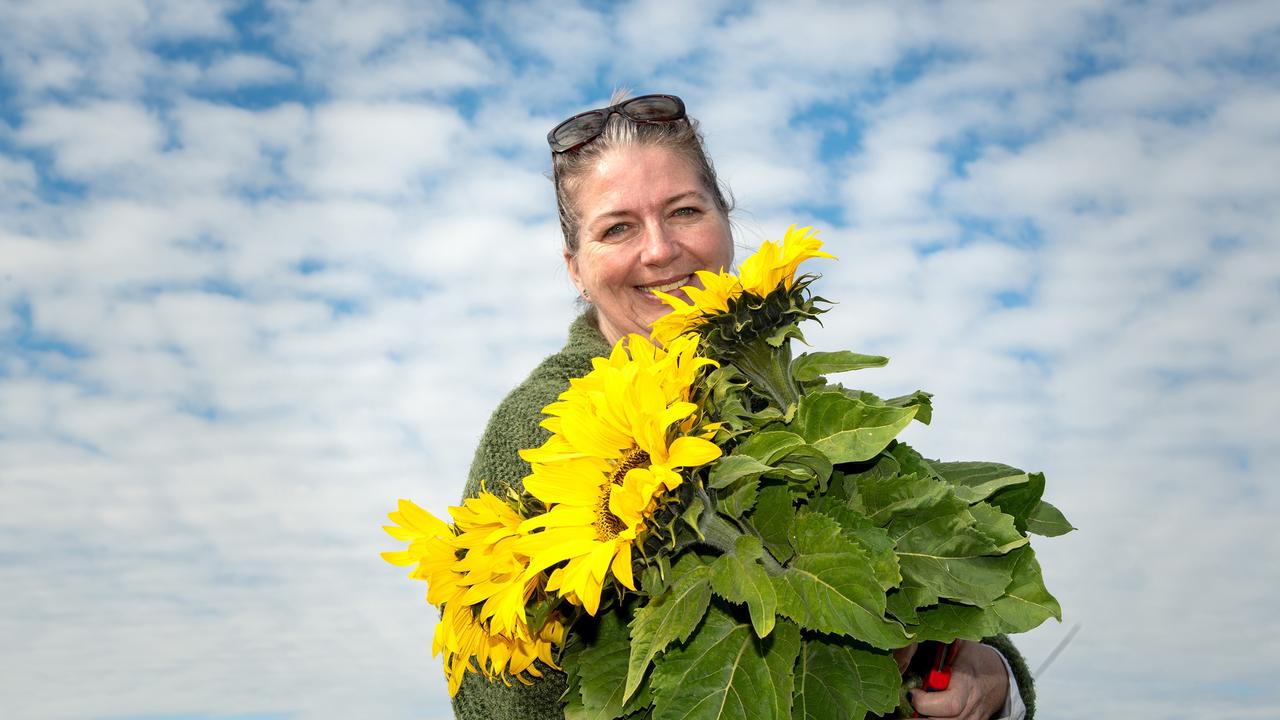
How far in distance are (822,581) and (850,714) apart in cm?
33

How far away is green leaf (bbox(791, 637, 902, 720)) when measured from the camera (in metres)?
2.11

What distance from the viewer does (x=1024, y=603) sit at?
220 cm

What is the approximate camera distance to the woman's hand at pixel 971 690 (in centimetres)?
257

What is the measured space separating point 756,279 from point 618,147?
5.36 feet

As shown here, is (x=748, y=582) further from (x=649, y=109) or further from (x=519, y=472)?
(x=649, y=109)

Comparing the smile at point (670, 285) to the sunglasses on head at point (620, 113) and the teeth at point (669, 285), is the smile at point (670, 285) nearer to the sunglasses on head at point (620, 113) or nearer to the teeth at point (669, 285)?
the teeth at point (669, 285)

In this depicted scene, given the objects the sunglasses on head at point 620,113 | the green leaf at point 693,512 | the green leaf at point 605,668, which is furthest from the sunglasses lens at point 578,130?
the green leaf at point 693,512

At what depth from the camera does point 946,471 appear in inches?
100

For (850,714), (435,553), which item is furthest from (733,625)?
(435,553)

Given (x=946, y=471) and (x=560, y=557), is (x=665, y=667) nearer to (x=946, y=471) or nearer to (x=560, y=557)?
(x=560, y=557)

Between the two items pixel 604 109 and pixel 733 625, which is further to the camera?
pixel 604 109

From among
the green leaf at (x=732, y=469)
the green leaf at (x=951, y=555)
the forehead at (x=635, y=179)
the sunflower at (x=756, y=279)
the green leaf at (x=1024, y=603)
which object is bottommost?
the green leaf at (x=1024, y=603)

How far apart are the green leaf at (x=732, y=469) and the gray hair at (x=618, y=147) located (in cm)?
208

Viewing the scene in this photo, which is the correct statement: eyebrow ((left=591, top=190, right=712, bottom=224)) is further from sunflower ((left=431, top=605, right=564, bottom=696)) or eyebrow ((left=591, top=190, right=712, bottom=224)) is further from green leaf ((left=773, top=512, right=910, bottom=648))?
green leaf ((left=773, top=512, right=910, bottom=648))
